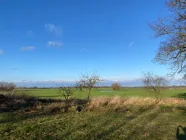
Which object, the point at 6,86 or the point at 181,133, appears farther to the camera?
the point at 6,86

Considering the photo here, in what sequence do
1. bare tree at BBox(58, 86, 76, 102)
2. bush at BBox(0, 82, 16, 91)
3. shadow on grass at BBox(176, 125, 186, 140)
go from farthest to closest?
bush at BBox(0, 82, 16, 91) < bare tree at BBox(58, 86, 76, 102) < shadow on grass at BBox(176, 125, 186, 140)

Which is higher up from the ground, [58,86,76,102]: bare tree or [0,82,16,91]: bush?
[0,82,16,91]: bush

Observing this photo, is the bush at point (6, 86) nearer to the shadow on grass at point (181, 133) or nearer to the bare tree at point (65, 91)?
the bare tree at point (65, 91)

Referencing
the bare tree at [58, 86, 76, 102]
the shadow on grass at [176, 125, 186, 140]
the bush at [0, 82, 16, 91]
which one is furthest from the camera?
the bush at [0, 82, 16, 91]

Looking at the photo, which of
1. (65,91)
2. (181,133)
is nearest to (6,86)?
(65,91)

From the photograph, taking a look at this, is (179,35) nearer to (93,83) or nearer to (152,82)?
(152,82)

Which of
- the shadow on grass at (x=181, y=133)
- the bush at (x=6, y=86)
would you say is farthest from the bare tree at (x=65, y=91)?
the bush at (x=6, y=86)

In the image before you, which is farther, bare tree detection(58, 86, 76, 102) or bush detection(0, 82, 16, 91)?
bush detection(0, 82, 16, 91)

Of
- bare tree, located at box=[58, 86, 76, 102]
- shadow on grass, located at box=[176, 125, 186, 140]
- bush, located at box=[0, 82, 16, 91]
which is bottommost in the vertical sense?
shadow on grass, located at box=[176, 125, 186, 140]

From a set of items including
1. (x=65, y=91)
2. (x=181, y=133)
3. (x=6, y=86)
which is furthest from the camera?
(x=6, y=86)

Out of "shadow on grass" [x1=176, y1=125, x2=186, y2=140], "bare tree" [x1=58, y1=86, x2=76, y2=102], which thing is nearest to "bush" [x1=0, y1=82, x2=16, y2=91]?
"bare tree" [x1=58, y1=86, x2=76, y2=102]

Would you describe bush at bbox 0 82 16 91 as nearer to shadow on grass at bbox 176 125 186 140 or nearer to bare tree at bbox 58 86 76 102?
bare tree at bbox 58 86 76 102

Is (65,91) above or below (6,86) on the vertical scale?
below

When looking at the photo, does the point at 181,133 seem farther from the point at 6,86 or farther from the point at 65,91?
the point at 6,86
